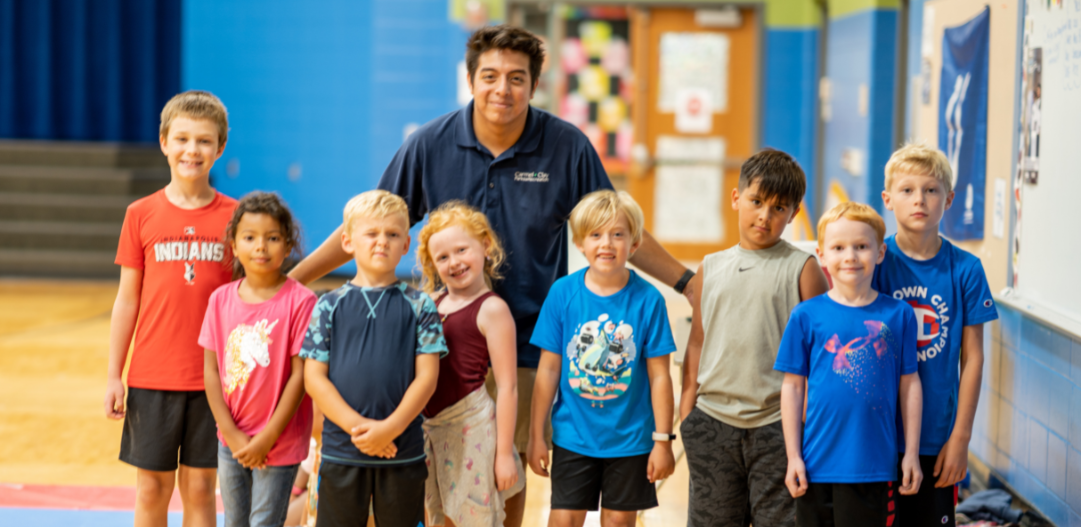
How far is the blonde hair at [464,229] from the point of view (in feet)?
7.14

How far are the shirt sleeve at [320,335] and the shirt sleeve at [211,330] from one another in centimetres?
25

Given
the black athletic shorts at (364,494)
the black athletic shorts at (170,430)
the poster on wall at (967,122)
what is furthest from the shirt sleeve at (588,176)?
the poster on wall at (967,122)

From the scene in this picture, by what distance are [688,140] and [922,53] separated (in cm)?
354

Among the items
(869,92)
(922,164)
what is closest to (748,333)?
(922,164)

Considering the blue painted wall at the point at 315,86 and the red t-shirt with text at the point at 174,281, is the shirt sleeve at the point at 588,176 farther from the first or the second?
the blue painted wall at the point at 315,86

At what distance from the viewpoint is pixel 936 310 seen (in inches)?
83.7

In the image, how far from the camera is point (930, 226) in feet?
6.99

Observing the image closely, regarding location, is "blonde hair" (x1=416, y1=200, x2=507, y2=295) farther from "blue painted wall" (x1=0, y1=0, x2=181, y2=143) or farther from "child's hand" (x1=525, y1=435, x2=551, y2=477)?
"blue painted wall" (x1=0, y1=0, x2=181, y2=143)

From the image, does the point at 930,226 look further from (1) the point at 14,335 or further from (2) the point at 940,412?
(1) the point at 14,335

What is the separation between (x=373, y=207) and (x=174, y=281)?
0.58 meters

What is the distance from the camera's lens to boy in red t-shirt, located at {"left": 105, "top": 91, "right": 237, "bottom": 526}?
2.33m

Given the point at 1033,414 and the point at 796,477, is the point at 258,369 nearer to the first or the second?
the point at 796,477

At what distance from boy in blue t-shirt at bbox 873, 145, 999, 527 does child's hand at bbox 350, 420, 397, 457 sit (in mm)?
1124

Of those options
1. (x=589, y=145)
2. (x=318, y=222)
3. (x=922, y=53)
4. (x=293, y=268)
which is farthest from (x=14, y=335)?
(x=922, y=53)
